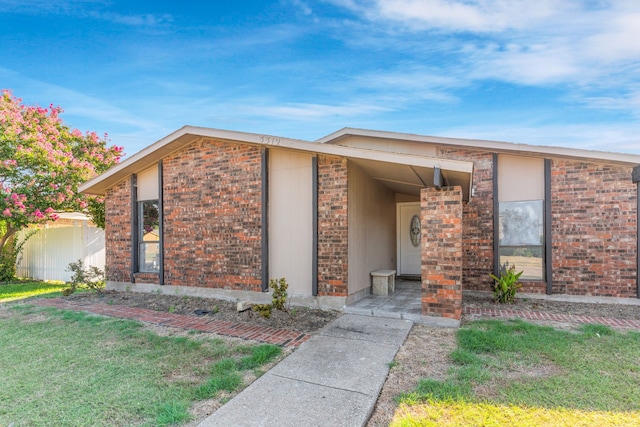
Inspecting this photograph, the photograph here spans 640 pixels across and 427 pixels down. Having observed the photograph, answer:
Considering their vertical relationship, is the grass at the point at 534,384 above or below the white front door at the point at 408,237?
below

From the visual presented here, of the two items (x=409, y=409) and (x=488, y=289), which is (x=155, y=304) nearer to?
(x=409, y=409)

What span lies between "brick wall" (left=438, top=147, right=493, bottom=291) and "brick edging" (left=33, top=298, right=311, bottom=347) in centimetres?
468

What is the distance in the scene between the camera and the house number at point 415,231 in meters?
10.2

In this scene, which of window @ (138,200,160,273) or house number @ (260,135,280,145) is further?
window @ (138,200,160,273)

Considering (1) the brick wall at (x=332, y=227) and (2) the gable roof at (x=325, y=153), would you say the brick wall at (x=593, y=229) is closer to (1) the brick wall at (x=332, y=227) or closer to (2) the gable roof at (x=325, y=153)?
(2) the gable roof at (x=325, y=153)

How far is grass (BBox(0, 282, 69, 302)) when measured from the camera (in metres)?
8.90

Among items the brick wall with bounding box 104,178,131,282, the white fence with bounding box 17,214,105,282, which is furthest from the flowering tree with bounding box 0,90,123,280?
the brick wall with bounding box 104,178,131,282

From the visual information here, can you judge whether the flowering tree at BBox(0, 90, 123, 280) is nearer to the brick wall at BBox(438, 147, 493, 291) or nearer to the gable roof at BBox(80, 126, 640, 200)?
the gable roof at BBox(80, 126, 640, 200)

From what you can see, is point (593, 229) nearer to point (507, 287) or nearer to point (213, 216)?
point (507, 287)

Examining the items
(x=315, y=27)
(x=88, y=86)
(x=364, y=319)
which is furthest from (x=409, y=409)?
(x=88, y=86)

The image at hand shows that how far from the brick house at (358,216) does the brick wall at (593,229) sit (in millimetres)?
20

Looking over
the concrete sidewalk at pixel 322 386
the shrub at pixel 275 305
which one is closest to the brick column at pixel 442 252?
the concrete sidewalk at pixel 322 386

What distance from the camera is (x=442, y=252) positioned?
5.35 metres

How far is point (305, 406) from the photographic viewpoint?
9.86 feet
